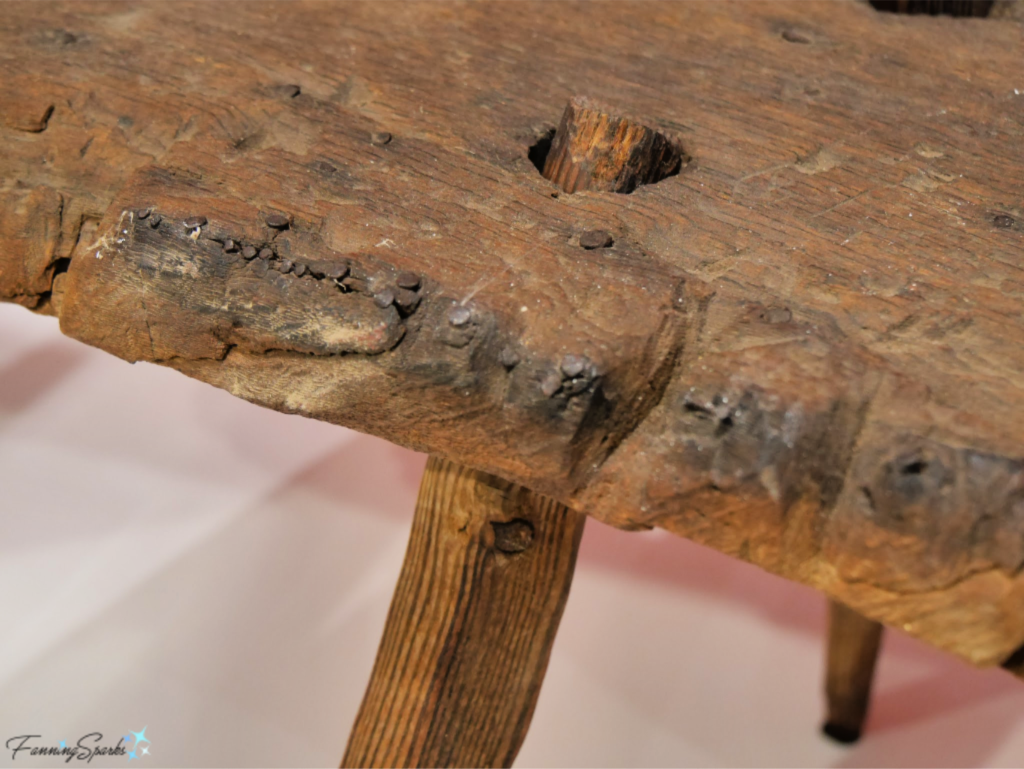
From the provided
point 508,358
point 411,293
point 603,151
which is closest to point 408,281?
Result: point 411,293

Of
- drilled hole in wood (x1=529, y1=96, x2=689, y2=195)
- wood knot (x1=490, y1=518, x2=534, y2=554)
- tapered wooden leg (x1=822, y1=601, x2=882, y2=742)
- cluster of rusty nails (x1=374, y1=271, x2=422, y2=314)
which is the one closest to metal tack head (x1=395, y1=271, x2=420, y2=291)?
cluster of rusty nails (x1=374, y1=271, x2=422, y2=314)

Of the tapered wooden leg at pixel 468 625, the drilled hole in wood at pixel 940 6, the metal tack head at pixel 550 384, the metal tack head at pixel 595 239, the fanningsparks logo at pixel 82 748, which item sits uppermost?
the drilled hole in wood at pixel 940 6

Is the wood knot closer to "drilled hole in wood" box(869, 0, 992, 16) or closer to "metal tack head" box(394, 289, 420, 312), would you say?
"metal tack head" box(394, 289, 420, 312)

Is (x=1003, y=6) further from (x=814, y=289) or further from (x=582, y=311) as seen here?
(x=582, y=311)

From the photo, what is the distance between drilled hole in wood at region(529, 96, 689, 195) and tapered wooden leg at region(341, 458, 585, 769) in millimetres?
332

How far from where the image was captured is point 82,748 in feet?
5.70

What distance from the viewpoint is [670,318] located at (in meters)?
0.91

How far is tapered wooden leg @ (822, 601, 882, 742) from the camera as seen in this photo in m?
1.87

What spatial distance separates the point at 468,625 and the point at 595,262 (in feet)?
1.48

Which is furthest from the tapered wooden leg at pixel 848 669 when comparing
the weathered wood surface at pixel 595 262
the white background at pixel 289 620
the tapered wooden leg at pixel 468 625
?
the weathered wood surface at pixel 595 262

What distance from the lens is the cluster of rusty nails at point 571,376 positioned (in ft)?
2.82

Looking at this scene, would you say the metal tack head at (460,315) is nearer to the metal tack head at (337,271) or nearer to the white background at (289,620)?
the metal tack head at (337,271)

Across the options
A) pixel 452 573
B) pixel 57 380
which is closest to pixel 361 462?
pixel 57 380

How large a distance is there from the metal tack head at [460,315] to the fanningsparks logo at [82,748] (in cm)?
120
